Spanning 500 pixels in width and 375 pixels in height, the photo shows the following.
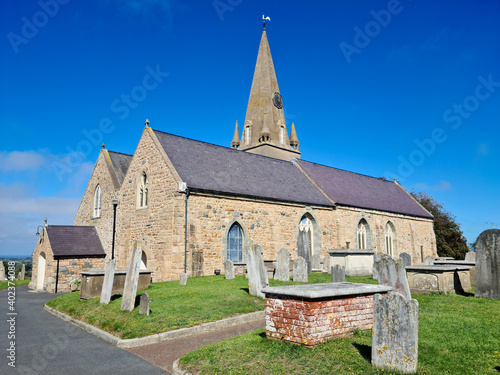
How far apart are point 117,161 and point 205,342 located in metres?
23.1

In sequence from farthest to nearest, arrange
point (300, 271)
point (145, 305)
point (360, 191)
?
point (360, 191) → point (300, 271) → point (145, 305)

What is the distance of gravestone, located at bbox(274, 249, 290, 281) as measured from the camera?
16.0 meters

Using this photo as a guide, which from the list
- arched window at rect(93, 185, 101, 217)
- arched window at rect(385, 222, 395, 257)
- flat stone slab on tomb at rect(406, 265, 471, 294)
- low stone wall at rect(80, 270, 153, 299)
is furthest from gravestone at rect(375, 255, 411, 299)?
arched window at rect(385, 222, 395, 257)

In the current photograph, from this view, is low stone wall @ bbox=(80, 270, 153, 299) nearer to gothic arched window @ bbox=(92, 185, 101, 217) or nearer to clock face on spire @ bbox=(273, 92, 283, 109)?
gothic arched window @ bbox=(92, 185, 101, 217)

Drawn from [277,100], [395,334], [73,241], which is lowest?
[395,334]

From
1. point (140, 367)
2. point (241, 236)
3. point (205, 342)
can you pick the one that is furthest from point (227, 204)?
point (140, 367)

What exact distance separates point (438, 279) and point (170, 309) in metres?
8.76

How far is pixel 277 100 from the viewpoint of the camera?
137 feet

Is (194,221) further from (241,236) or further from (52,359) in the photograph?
(52,359)

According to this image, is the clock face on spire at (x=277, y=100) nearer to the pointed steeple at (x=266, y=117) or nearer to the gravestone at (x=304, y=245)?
the pointed steeple at (x=266, y=117)

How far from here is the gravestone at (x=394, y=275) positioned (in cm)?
924

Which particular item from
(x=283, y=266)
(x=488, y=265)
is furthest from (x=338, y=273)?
(x=488, y=265)

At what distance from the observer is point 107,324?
33.0 feet

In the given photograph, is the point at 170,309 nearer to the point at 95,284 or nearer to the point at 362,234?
the point at 95,284
